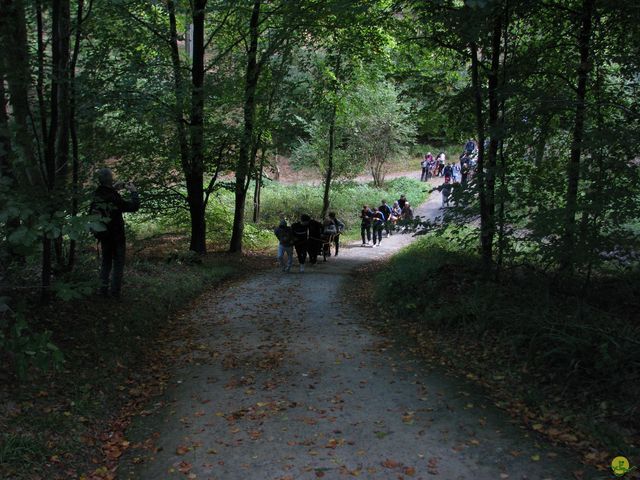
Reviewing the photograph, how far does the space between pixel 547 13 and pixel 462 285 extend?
5259mm

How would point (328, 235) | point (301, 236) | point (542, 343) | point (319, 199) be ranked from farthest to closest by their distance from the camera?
point (319, 199) → point (328, 235) → point (301, 236) → point (542, 343)

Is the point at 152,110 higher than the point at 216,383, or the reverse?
the point at 152,110

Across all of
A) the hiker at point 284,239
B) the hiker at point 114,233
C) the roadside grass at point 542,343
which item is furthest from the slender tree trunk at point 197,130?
the roadside grass at point 542,343

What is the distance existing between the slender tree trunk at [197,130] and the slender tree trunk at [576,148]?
7840mm

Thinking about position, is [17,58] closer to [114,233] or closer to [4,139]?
[4,139]

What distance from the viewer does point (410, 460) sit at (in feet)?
15.2

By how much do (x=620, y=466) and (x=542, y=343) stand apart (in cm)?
221

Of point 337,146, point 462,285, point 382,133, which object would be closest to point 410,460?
point 462,285

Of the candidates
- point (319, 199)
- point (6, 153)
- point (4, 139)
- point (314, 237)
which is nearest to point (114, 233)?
point (4, 139)

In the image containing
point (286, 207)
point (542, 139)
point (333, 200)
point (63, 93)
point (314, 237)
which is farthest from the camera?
point (333, 200)

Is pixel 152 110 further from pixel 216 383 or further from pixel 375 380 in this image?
pixel 375 380

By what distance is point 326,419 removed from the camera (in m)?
5.47

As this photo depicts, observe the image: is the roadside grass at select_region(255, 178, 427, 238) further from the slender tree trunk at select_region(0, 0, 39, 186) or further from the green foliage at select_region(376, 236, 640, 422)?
the slender tree trunk at select_region(0, 0, 39, 186)

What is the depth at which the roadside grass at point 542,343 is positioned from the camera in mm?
5203
